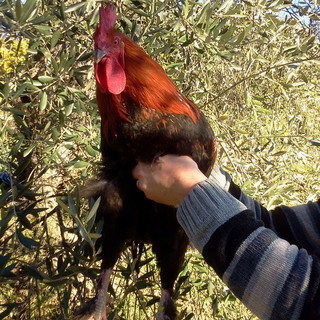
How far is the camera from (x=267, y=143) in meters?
2.39

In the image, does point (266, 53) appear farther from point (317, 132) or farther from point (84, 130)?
point (84, 130)

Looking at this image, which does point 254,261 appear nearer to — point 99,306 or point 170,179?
point 170,179

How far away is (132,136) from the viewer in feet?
4.80

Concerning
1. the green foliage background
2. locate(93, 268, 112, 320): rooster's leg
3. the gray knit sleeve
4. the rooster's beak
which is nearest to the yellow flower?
the green foliage background

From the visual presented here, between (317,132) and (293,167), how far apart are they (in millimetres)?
486

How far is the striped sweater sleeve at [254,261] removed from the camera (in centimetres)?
99

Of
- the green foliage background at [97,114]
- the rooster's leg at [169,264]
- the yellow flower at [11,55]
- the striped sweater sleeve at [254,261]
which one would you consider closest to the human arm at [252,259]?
the striped sweater sleeve at [254,261]

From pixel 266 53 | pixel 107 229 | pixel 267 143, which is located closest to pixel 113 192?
pixel 107 229

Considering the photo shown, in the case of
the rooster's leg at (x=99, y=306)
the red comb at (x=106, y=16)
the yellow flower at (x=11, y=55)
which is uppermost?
the red comb at (x=106, y=16)

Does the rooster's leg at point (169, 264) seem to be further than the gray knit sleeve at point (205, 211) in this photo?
Yes

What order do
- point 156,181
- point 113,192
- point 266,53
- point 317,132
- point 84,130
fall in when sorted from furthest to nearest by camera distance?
point 317,132 < point 266,53 < point 84,130 < point 113,192 < point 156,181

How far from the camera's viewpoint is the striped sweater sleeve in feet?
3.26

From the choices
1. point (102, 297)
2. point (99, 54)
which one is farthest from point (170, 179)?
point (102, 297)

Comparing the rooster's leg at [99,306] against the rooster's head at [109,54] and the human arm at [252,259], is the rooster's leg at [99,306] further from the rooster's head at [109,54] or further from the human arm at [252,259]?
the human arm at [252,259]
